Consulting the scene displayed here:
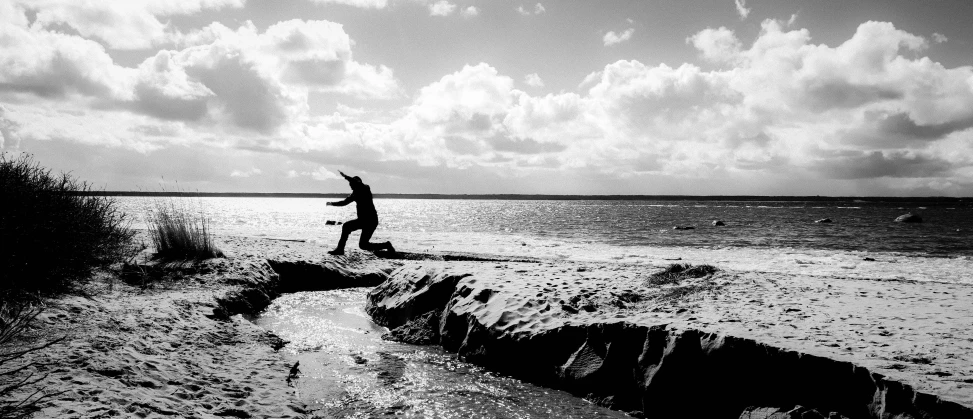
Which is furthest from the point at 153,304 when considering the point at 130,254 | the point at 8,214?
the point at 130,254

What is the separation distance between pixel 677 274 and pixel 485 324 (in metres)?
3.37

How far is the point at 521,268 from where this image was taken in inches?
351

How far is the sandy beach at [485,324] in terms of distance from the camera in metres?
3.67

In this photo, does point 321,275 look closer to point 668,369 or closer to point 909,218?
point 668,369

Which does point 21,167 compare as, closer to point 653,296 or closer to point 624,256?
point 653,296

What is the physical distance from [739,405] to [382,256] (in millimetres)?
11265

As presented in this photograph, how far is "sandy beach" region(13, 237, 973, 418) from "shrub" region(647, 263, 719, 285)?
6.4 inches

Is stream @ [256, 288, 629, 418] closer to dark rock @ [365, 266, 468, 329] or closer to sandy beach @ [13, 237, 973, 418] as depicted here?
sandy beach @ [13, 237, 973, 418]

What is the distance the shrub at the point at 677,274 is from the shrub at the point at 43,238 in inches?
294

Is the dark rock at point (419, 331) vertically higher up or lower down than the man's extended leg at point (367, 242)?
lower down

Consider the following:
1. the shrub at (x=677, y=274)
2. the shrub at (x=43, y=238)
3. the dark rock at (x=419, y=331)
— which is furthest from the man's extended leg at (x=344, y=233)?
the shrub at (x=677, y=274)

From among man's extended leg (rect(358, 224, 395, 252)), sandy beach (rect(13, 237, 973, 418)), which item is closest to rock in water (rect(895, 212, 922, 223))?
sandy beach (rect(13, 237, 973, 418))

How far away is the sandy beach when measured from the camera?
367 centimetres

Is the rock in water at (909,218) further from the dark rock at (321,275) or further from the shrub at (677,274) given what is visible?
the dark rock at (321,275)
